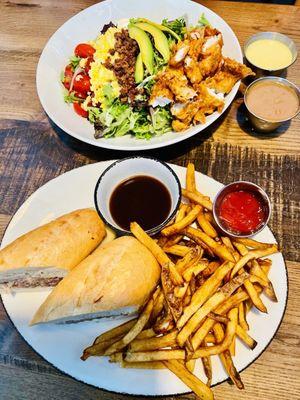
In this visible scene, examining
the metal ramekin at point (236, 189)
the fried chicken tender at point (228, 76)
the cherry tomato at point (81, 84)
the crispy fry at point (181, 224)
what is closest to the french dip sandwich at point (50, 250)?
the crispy fry at point (181, 224)

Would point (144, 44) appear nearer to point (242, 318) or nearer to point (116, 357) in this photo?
point (242, 318)

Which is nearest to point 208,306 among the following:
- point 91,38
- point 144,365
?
point 144,365

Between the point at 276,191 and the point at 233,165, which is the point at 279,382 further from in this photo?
the point at 233,165

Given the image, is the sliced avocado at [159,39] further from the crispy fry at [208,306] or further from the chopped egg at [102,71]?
the crispy fry at [208,306]

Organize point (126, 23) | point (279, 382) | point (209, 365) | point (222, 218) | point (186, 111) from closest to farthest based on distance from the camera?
1. point (209, 365)
2. point (279, 382)
3. point (222, 218)
4. point (186, 111)
5. point (126, 23)

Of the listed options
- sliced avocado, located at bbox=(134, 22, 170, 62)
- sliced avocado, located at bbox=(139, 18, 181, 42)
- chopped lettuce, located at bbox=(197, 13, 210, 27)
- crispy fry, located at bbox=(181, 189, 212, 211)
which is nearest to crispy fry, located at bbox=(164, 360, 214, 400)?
crispy fry, located at bbox=(181, 189, 212, 211)

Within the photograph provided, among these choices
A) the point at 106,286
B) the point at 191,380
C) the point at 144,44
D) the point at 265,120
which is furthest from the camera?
the point at 144,44

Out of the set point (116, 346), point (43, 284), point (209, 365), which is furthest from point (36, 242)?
point (209, 365)

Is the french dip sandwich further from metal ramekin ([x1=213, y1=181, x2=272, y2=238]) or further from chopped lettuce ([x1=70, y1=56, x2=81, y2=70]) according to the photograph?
chopped lettuce ([x1=70, y1=56, x2=81, y2=70])
